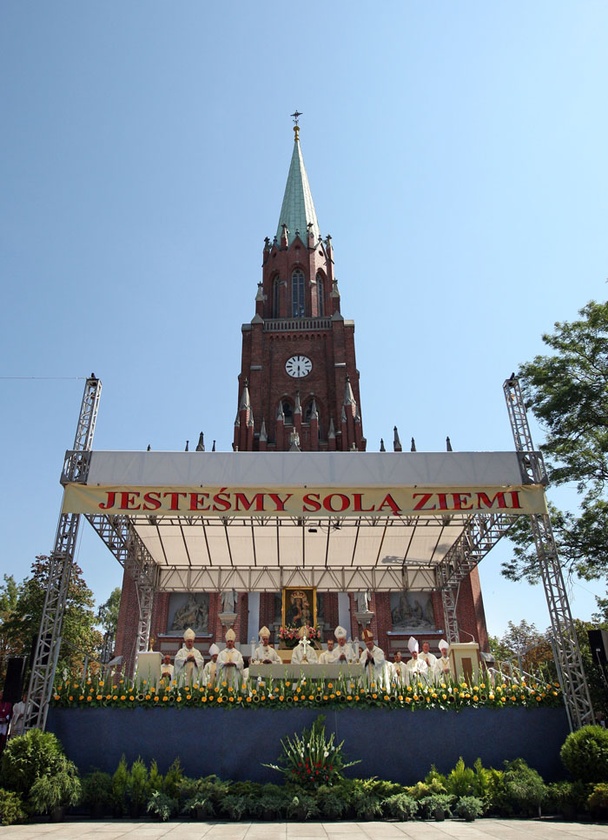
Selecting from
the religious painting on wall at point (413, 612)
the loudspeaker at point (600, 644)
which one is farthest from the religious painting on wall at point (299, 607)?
the loudspeaker at point (600, 644)

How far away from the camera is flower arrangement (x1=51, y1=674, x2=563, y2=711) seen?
11938mm

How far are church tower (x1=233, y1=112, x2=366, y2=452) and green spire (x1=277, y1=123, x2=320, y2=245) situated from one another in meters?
0.11

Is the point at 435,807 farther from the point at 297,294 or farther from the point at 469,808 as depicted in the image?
the point at 297,294

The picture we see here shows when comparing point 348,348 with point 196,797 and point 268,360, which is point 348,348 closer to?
point 268,360

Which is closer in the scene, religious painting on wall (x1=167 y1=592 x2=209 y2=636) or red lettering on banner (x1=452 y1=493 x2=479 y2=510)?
red lettering on banner (x1=452 y1=493 x2=479 y2=510)

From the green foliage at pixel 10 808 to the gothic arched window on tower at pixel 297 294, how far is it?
124 ft

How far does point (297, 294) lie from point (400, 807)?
39948 millimetres

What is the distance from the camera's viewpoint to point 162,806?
9.52 meters

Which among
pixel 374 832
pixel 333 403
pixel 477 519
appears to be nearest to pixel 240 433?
pixel 333 403

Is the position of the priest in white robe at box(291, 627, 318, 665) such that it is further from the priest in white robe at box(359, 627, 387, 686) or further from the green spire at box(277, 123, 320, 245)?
the green spire at box(277, 123, 320, 245)

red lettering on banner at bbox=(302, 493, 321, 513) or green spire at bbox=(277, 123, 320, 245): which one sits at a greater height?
green spire at bbox=(277, 123, 320, 245)

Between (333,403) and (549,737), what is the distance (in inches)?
1145

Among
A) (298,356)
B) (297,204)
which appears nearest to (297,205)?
(297,204)

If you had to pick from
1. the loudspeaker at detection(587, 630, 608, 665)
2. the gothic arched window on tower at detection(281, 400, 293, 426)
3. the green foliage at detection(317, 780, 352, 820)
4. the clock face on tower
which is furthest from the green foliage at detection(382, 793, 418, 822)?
the clock face on tower
